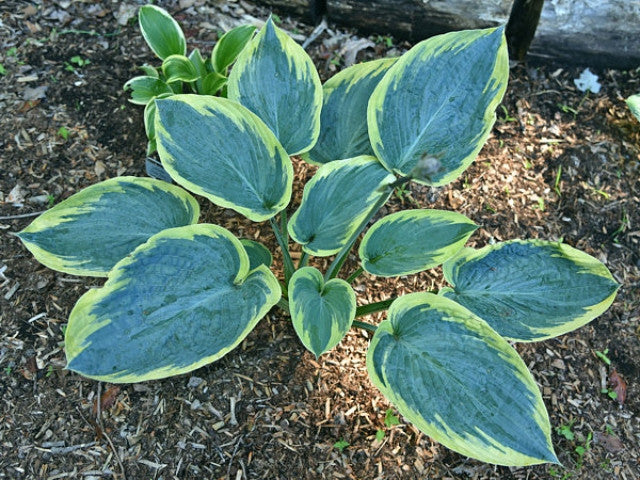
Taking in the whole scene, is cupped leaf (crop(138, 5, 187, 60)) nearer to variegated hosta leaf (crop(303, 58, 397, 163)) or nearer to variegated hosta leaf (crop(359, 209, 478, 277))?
variegated hosta leaf (crop(303, 58, 397, 163))

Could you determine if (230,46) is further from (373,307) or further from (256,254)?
(373,307)

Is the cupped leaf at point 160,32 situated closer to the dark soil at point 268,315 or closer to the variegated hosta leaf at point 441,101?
the dark soil at point 268,315

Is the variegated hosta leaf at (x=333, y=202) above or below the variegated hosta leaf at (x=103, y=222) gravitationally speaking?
above

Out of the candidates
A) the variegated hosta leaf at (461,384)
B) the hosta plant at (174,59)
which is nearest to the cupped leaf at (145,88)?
the hosta plant at (174,59)

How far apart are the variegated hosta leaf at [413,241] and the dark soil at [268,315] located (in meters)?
0.41

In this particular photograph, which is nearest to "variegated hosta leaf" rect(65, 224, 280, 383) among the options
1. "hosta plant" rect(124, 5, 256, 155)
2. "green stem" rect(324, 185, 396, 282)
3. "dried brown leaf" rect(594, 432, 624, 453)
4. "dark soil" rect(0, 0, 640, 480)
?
"green stem" rect(324, 185, 396, 282)

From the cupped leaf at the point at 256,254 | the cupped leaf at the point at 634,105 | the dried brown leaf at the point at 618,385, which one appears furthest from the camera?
the cupped leaf at the point at 634,105

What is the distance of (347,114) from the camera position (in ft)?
5.62

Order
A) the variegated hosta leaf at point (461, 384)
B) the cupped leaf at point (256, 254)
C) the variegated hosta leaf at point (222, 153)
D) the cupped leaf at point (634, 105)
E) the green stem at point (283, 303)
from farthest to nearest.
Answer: the cupped leaf at point (634, 105), the green stem at point (283, 303), the cupped leaf at point (256, 254), the variegated hosta leaf at point (222, 153), the variegated hosta leaf at point (461, 384)

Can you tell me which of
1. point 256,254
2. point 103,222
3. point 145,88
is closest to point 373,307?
point 256,254

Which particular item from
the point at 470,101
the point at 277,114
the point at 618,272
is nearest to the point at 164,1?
the point at 277,114

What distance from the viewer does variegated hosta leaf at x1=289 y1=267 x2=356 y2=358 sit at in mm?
1362

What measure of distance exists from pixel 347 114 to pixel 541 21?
3.64ft

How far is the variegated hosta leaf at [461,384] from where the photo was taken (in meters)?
1.24
